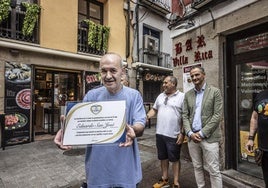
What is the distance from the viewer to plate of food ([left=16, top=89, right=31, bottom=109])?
770cm

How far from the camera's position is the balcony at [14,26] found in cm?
763

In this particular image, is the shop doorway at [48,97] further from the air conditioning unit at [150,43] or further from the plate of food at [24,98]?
the air conditioning unit at [150,43]

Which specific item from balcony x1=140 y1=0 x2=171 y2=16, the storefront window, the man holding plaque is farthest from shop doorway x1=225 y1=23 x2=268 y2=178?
balcony x1=140 y1=0 x2=171 y2=16

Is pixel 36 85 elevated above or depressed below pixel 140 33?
below

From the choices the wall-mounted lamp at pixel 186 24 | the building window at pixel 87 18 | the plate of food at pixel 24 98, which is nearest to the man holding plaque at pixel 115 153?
the wall-mounted lamp at pixel 186 24

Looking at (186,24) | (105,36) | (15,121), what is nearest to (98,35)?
(105,36)

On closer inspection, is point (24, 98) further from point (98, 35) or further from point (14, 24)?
point (98, 35)

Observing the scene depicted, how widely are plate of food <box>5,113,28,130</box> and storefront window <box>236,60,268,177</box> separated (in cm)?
660

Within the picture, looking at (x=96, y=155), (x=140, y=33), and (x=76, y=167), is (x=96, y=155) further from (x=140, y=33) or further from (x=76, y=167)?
(x=140, y=33)

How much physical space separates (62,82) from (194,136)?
24.1 feet

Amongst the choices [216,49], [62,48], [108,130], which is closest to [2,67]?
[62,48]

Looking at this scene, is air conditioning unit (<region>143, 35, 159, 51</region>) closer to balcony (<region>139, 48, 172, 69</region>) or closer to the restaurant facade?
balcony (<region>139, 48, 172, 69</region>)

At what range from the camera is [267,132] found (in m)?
2.81

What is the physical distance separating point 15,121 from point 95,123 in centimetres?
674
